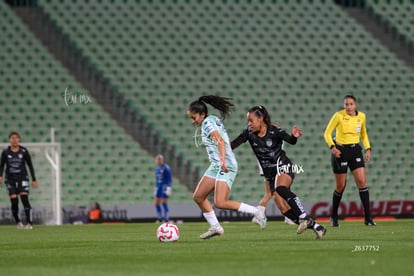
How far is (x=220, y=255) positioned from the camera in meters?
10.7

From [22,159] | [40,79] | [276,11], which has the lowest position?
[22,159]

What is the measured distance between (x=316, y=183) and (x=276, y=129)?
1513cm

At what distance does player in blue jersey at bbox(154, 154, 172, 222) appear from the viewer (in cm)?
2562

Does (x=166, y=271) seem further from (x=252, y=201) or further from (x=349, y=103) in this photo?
(x=252, y=201)

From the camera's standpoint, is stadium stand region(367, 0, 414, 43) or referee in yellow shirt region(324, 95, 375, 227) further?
stadium stand region(367, 0, 414, 43)

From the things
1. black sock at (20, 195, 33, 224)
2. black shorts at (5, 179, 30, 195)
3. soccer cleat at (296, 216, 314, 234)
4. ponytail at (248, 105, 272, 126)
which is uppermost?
ponytail at (248, 105, 272, 126)

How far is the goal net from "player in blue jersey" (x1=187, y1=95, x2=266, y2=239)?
36.2 ft

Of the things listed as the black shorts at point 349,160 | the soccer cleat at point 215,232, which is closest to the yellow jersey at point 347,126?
the black shorts at point 349,160

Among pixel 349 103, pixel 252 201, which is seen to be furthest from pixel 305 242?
pixel 252 201

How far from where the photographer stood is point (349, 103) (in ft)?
58.6

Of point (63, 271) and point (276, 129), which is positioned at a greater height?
point (276, 129)

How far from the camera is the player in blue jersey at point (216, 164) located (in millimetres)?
13514

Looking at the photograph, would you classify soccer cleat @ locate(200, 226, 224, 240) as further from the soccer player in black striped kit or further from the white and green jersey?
the soccer player in black striped kit

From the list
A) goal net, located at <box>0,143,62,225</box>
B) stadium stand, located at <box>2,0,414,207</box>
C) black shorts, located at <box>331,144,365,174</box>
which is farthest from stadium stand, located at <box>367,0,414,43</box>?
black shorts, located at <box>331,144,365,174</box>
